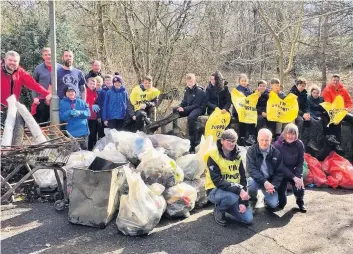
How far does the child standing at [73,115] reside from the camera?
19.5ft

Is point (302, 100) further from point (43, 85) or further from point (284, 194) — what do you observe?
point (43, 85)

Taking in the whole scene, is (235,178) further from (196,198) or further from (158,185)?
(158,185)

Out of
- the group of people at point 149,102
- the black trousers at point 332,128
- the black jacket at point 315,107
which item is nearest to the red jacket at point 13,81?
the group of people at point 149,102

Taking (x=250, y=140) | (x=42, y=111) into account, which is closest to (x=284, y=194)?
(x=250, y=140)

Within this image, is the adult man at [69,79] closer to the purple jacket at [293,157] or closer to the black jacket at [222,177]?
the black jacket at [222,177]

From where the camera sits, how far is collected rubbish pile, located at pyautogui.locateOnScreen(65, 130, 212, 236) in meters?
4.22

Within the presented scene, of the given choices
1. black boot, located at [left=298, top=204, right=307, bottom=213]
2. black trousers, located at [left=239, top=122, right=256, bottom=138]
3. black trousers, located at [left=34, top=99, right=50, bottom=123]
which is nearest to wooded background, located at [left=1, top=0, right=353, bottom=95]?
black trousers, located at [left=34, top=99, right=50, bottom=123]

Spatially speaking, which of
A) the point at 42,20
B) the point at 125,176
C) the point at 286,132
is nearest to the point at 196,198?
the point at 125,176

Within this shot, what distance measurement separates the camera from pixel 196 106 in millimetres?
7051

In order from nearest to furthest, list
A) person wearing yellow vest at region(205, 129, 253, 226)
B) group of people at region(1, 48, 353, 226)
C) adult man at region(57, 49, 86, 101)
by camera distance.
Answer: person wearing yellow vest at region(205, 129, 253, 226)
group of people at region(1, 48, 353, 226)
adult man at region(57, 49, 86, 101)

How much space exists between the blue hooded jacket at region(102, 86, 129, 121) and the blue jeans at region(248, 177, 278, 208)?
9.15 feet

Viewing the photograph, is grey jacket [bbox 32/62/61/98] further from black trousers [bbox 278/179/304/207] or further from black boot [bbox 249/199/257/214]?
black trousers [bbox 278/179/304/207]

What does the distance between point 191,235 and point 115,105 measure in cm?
324

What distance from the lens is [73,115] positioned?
5.91 metres
